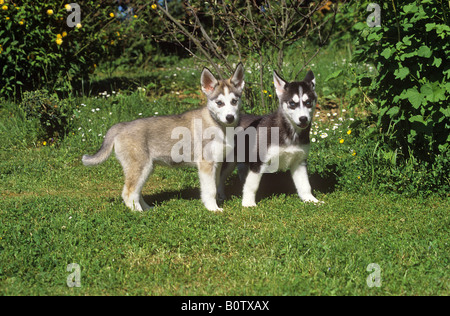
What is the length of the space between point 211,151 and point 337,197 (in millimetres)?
1729

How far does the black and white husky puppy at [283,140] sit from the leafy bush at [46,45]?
5.00m

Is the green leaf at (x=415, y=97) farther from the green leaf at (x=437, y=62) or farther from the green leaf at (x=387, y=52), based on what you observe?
the green leaf at (x=387, y=52)

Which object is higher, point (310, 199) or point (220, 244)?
point (310, 199)

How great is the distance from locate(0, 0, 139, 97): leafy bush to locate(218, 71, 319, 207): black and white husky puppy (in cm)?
500

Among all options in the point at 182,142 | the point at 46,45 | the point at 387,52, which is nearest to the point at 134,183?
the point at 182,142

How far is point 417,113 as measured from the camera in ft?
20.4

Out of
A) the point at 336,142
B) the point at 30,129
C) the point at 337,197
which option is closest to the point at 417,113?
the point at 337,197

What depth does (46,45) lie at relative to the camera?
10172 mm

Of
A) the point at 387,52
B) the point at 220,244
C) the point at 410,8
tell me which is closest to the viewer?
the point at 220,244

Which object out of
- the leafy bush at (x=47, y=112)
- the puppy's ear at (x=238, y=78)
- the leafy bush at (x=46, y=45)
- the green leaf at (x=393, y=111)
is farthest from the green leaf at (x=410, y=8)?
the leafy bush at (x=46, y=45)

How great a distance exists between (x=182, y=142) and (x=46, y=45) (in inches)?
206

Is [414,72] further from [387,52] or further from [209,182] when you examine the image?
[209,182]
